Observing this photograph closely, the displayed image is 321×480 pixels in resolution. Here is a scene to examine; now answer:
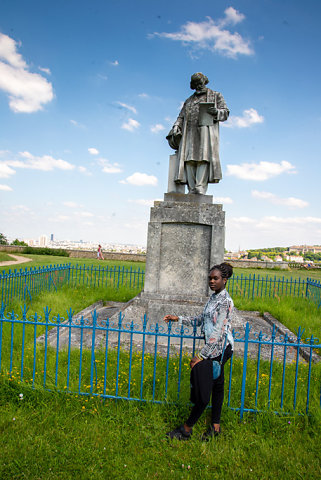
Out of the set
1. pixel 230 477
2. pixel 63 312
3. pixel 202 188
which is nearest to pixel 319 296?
pixel 202 188

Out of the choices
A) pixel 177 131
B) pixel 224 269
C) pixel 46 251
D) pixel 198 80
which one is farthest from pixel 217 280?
pixel 46 251

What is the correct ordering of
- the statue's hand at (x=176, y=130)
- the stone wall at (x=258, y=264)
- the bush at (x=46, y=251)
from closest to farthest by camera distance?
1. the statue's hand at (x=176, y=130)
2. the stone wall at (x=258, y=264)
3. the bush at (x=46, y=251)

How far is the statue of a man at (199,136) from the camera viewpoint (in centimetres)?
586

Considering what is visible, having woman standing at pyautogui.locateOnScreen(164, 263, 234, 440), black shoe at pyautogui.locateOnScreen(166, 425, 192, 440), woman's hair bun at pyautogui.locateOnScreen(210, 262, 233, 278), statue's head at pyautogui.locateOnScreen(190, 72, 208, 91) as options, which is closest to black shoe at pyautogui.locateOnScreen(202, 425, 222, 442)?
woman standing at pyautogui.locateOnScreen(164, 263, 234, 440)

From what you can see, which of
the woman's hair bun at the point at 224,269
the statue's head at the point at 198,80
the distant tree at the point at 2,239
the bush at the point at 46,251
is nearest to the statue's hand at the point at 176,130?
the statue's head at the point at 198,80

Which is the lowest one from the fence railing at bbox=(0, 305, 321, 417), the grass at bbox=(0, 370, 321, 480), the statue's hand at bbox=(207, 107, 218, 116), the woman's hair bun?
the grass at bbox=(0, 370, 321, 480)

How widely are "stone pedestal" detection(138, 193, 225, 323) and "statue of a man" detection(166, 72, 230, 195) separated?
1.86 feet

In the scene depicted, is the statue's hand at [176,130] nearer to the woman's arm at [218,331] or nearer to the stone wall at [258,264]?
the woman's arm at [218,331]

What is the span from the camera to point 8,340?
16.3 ft

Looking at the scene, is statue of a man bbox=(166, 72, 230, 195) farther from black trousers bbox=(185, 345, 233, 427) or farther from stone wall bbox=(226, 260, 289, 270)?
stone wall bbox=(226, 260, 289, 270)

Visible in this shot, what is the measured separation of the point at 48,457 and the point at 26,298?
5.79 m

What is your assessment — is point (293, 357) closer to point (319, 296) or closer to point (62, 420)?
point (62, 420)

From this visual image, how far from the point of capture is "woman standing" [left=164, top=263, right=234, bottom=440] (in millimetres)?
2756

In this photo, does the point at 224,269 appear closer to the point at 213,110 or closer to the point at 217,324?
the point at 217,324
